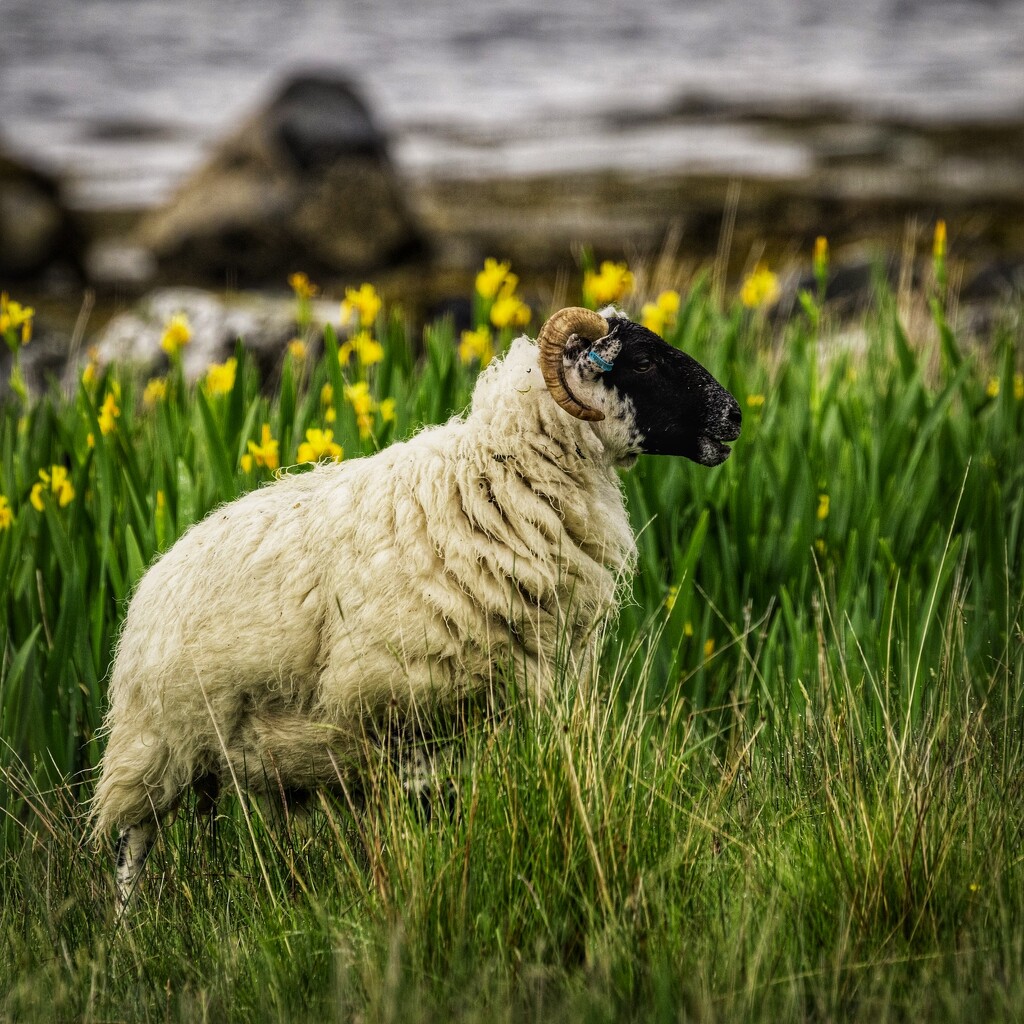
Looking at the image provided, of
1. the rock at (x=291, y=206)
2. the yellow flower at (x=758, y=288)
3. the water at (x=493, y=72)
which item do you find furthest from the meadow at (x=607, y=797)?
the water at (x=493, y=72)

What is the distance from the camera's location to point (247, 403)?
5.14m

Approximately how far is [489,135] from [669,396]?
76.2 feet

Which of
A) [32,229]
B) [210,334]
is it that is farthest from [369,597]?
[32,229]

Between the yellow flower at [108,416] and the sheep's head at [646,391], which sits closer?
the sheep's head at [646,391]

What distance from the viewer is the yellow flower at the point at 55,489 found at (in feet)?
14.4

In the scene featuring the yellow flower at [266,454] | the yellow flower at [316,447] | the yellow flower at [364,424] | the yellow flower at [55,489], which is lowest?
the yellow flower at [55,489]

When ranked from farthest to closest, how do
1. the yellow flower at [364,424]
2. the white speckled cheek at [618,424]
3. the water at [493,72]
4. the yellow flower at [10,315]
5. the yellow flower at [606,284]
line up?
the water at [493,72] < the yellow flower at [606,284] < the yellow flower at [10,315] < the yellow flower at [364,424] < the white speckled cheek at [618,424]

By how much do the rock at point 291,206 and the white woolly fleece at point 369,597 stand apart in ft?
41.9

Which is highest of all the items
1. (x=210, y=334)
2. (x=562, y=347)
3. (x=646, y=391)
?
(x=562, y=347)

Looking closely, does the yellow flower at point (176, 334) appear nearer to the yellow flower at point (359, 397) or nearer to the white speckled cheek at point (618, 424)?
the yellow flower at point (359, 397)

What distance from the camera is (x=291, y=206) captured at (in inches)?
611

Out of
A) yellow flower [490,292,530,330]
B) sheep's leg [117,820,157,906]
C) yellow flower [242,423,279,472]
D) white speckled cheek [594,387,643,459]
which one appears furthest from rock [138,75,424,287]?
white speckled cheek [594,387,643,459]

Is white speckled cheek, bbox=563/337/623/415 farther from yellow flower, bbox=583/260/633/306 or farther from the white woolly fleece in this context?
yellow flower, bbox=583/260/633/306

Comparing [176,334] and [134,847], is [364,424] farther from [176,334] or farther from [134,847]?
[134,847]
